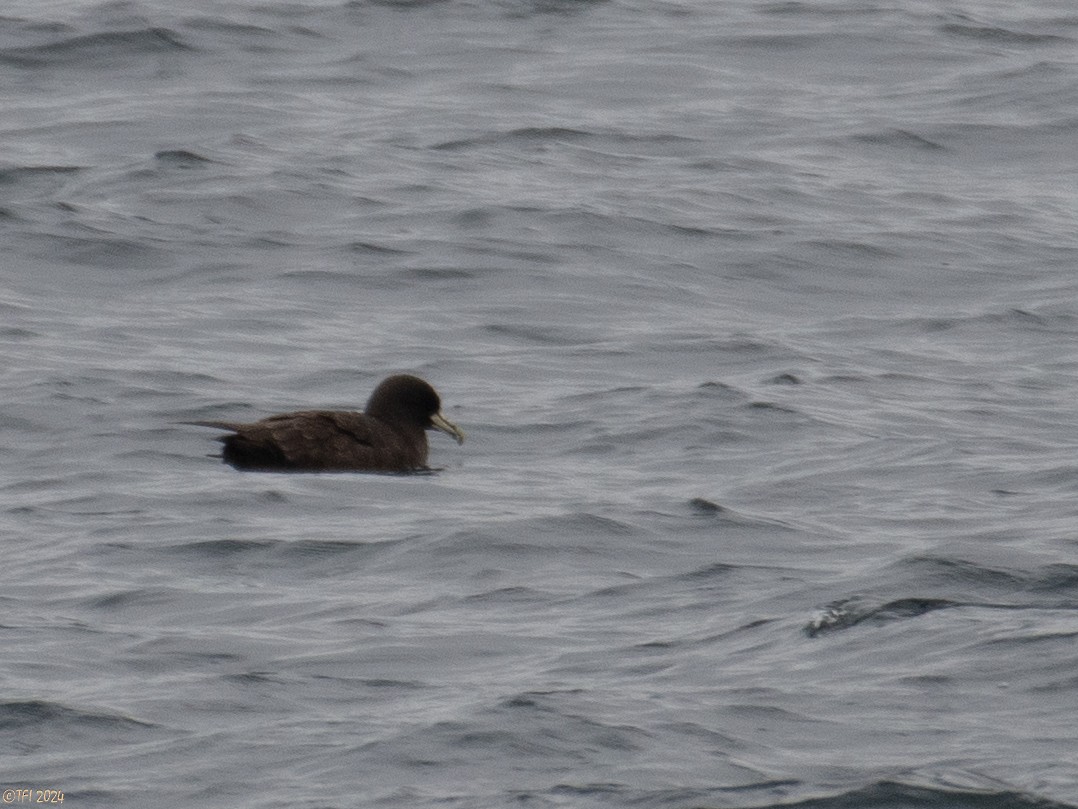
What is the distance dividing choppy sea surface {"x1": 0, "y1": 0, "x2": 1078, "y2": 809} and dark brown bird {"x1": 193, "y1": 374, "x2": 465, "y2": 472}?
Answer: 0.14 meters

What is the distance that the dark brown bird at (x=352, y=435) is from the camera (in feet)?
36.0

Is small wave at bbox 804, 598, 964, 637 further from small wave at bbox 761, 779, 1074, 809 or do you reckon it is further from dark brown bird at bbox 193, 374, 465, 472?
dark brown bird at bbox 193, 374, 465, 472

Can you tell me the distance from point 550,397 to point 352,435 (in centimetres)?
145

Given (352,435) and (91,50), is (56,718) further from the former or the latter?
(91,50)

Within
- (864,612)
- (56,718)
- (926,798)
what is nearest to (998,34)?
A: (864,612)

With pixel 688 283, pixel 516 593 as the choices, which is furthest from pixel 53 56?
pixel 516 593

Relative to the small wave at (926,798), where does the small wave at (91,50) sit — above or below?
below

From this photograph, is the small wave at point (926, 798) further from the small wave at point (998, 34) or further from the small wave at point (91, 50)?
the small wave at point (998, 34)

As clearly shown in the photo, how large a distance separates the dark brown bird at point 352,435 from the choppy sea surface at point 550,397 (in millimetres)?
141

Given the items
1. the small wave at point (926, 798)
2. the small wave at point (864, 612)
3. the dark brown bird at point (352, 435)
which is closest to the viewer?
the small wave at point (926, 798)

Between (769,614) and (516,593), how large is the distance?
98 centimetres

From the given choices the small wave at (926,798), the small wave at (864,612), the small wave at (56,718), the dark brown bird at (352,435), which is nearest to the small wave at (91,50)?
the dark brown bird at (352,435)

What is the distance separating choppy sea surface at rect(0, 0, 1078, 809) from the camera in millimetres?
6789

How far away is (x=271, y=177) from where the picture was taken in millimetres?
17078
